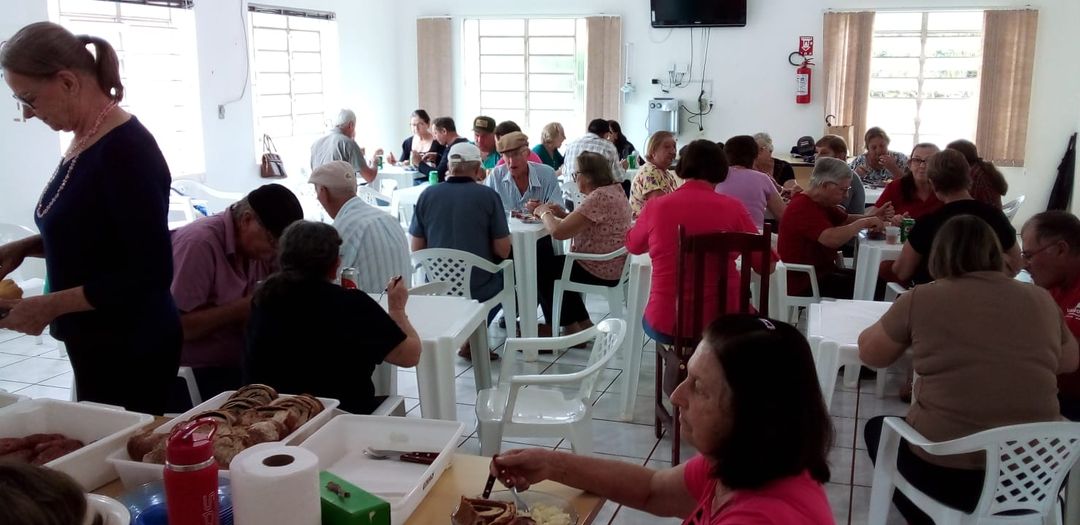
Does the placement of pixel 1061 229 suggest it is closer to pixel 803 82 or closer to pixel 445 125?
pixel 445 125

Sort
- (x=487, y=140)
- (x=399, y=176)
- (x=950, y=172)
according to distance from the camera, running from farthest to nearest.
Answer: (x=399, y=176) < (x=487, y=140) < (x=950, y=172)

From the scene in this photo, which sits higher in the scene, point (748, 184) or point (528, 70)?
point (528, 70)

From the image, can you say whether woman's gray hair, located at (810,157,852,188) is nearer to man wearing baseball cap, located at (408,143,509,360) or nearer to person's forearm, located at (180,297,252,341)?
man wearing baseball cap, located at (408,143,509,360)

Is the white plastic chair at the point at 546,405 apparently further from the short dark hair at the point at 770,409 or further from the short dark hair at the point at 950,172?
the short dark hair at the point at 950,172

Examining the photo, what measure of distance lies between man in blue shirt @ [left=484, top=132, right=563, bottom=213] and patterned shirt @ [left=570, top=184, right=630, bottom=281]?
30.8 inches

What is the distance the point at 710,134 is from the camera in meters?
9.68

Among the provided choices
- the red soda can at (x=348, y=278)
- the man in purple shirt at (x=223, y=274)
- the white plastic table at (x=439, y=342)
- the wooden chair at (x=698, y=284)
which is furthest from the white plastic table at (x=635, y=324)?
the man in purple shirt at (x=223, y=274)

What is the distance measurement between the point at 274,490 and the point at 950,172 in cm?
328

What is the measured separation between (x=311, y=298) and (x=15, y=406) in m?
0.71

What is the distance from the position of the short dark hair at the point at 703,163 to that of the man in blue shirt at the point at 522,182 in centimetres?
187

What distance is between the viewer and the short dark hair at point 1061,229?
269 centimetres

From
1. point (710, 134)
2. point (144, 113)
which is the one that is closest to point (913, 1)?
point (710, 134)

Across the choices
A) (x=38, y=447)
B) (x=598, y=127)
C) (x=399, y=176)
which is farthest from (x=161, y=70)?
(x=38, y=447)

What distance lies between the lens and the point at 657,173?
5.14m
